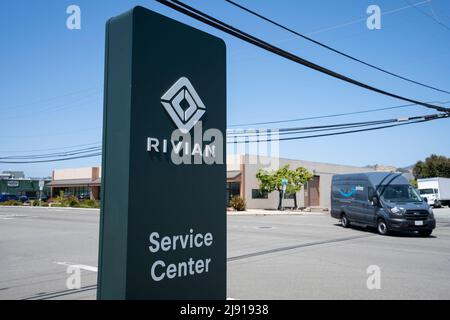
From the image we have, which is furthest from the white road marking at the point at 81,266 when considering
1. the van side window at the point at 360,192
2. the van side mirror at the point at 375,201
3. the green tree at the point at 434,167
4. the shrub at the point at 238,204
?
the green tree at the point at 434,167

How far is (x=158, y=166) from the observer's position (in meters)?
3.05

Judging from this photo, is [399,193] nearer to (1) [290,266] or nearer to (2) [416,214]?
(2) [416,214]

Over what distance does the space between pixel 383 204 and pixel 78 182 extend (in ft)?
162

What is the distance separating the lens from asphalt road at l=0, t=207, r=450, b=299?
704 centimetres

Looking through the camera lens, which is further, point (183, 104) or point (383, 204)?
point (383, 204)

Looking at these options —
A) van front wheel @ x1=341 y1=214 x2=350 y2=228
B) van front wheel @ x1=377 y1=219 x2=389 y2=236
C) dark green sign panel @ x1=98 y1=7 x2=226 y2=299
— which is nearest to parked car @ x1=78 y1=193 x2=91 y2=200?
van front wheel @ x1=341 y1=214 x2=350 y2=228

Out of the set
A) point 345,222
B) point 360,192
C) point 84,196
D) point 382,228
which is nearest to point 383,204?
point 382,228

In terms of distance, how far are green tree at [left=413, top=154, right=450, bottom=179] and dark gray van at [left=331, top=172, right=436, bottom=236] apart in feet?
191

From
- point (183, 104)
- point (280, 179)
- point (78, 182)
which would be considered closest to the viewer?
point (183, 104)

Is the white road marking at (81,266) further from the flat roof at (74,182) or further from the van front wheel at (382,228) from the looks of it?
the flat roof at (74,182)

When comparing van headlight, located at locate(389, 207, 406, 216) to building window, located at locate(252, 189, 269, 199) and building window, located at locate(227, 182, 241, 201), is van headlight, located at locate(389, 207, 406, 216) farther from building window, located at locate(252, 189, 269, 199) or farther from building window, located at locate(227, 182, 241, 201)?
building window, located at locate(227, 182, 241, 201)
